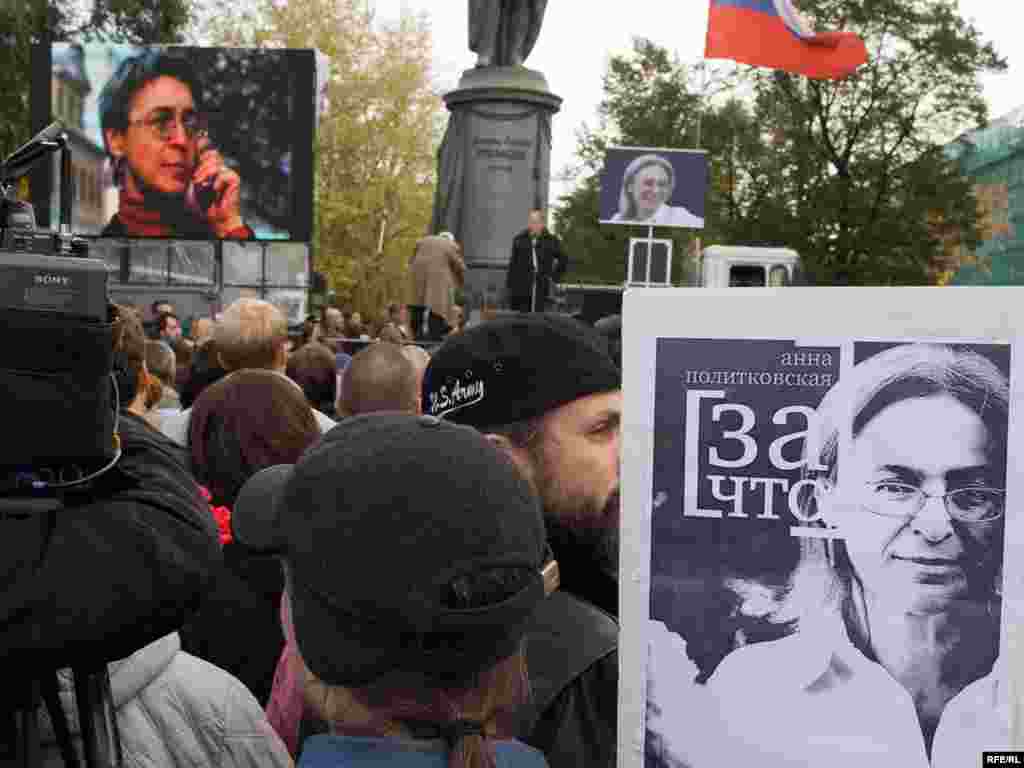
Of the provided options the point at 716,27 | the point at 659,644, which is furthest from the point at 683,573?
the point at 716,27

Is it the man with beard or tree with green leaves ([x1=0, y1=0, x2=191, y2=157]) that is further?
tree with green leaves ([x1=0, y1=0, x2=191, y2=157])

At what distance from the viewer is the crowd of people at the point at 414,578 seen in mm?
1305

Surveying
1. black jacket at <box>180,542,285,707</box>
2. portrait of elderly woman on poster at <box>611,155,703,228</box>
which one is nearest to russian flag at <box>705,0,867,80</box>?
black jacket at <box>180,542,285,707</box>

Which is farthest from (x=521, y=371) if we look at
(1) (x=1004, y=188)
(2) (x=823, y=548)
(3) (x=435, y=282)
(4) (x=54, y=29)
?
(1) (x=1004, y=188)

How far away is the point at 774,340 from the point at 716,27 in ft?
24.8

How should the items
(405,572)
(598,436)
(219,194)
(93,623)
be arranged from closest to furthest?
(405,572), (93,623), (598,436), (219,194)

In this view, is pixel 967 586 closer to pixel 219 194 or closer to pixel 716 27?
pixel 716 27

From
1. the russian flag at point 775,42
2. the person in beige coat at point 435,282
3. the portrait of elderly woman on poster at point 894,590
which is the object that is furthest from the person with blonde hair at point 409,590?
the person in beige coat at point 435,282

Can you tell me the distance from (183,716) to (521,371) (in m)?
0.72

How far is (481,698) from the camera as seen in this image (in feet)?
4.46

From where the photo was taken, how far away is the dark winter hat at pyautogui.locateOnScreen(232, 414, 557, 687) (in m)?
1.29

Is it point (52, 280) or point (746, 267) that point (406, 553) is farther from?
point (746, 267)
